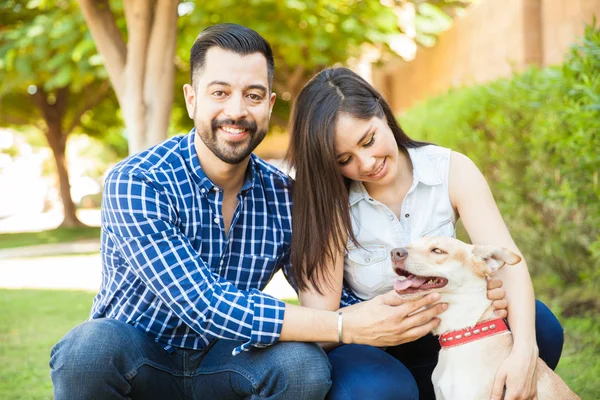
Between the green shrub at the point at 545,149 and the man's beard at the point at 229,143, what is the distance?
206 cm

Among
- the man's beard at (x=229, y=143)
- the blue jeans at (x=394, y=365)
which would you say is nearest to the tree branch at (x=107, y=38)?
the man's beard at (x=229, y=143)

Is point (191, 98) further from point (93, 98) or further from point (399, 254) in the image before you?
point (93, 98)

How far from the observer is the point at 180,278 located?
277 cm

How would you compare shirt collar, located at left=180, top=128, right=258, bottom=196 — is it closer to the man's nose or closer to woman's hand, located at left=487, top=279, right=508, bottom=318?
the man's nose

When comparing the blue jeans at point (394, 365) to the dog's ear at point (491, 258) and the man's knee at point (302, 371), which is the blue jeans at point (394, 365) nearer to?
the man's knee at point (302, 371)

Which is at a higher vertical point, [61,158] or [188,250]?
[188,250]

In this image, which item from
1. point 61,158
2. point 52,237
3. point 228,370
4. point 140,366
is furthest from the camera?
point 61,158

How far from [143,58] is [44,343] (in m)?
2.56

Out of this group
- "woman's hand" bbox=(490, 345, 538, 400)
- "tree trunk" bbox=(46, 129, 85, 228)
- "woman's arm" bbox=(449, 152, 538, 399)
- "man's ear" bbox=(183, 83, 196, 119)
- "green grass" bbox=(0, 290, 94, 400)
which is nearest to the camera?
"woman's hand" bbox=(490, 345, 538, 400)

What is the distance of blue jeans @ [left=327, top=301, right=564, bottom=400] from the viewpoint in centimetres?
284

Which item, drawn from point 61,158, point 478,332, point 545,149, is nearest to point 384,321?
point 478,332

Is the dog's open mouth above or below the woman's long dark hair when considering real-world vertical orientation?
below

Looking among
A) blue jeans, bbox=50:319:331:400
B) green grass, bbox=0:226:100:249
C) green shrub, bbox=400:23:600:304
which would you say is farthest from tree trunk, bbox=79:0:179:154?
green grass, bbox=0:226:100:249

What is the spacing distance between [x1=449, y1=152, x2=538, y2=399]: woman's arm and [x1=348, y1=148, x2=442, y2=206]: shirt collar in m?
0.09
